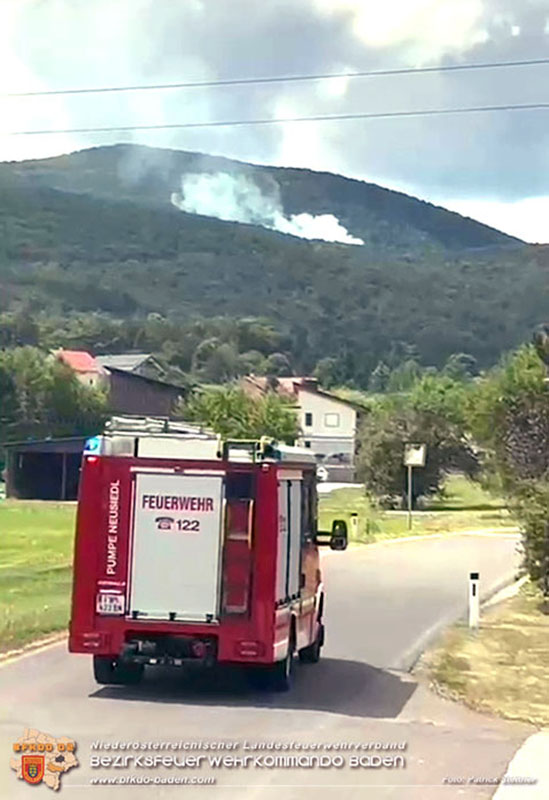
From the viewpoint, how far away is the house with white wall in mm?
101113

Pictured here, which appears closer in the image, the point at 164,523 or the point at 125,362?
the point at 164,523

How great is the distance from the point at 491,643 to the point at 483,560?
1779 cm

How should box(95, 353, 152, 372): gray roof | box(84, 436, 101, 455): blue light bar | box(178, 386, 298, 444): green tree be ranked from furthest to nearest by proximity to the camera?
box(95, 353, 152, 372): gray roof
box(178, 386, 298, 444): green tree
box(84, 436, 101, 455): blue light bar

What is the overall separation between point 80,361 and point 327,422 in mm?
18591

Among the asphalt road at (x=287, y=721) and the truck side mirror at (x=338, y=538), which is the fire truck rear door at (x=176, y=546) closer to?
the asphalt road at (x=287, y=721)

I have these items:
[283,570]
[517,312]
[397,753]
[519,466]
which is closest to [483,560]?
[519,466]

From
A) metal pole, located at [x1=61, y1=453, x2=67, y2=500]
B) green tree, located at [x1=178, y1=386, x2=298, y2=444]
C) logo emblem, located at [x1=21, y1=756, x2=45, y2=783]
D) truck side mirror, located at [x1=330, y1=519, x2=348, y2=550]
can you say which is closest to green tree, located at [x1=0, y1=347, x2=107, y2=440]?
green tree, located at [x1=178, y1=386, x2=298, y2=444]

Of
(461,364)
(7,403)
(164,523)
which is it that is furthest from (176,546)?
(461,364)

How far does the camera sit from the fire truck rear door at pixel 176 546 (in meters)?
13.6

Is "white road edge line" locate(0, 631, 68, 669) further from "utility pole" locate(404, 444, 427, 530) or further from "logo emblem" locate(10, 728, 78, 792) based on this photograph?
"utility pole" locate(404, 444, 427, 530)

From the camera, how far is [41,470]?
75.0 meters

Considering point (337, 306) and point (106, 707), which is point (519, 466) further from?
point (337, 306)

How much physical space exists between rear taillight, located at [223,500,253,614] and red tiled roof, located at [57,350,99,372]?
86729 mm

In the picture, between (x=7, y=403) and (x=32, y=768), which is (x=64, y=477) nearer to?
(x=7, y=403)
